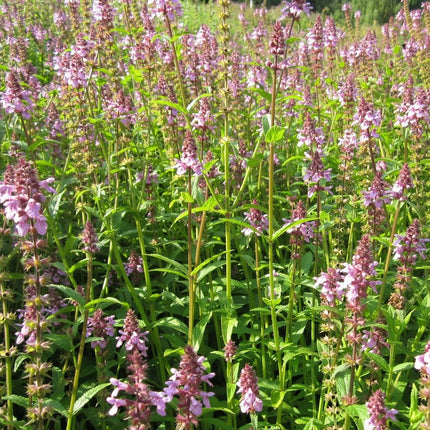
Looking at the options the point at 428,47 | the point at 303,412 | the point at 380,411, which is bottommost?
the point at 303,412

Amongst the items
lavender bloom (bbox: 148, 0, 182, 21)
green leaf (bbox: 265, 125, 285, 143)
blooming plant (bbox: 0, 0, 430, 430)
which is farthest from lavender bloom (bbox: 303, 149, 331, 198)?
lavender bloom (bbox: 148, 0, 182, 21)

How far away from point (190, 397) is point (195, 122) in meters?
2.64

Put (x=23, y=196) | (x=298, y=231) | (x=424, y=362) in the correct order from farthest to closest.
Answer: (x=298, y=231)
(x=424, y=362)
(x=23, y=196)

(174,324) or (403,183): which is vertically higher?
(403,183)

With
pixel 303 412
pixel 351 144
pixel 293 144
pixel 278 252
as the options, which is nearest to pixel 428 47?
pixel 293 144

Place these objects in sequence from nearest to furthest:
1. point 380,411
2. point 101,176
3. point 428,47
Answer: point 380,411
point 101,176
point 428,47

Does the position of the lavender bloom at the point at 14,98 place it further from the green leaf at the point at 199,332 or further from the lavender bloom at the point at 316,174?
the lavender bloom at the point at 316,174

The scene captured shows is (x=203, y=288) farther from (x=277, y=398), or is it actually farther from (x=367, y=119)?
(x=367, y=119)

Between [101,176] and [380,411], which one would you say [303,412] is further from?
[101,176]

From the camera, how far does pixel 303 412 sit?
3.63 m

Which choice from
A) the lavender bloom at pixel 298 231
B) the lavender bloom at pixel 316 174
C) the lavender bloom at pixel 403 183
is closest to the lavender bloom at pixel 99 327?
the lavender bloom at pixel 298 231

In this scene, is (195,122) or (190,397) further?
(195,122)

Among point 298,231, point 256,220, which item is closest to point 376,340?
point 298,231

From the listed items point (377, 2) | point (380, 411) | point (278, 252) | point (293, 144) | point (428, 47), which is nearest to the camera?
point (380, 411)
